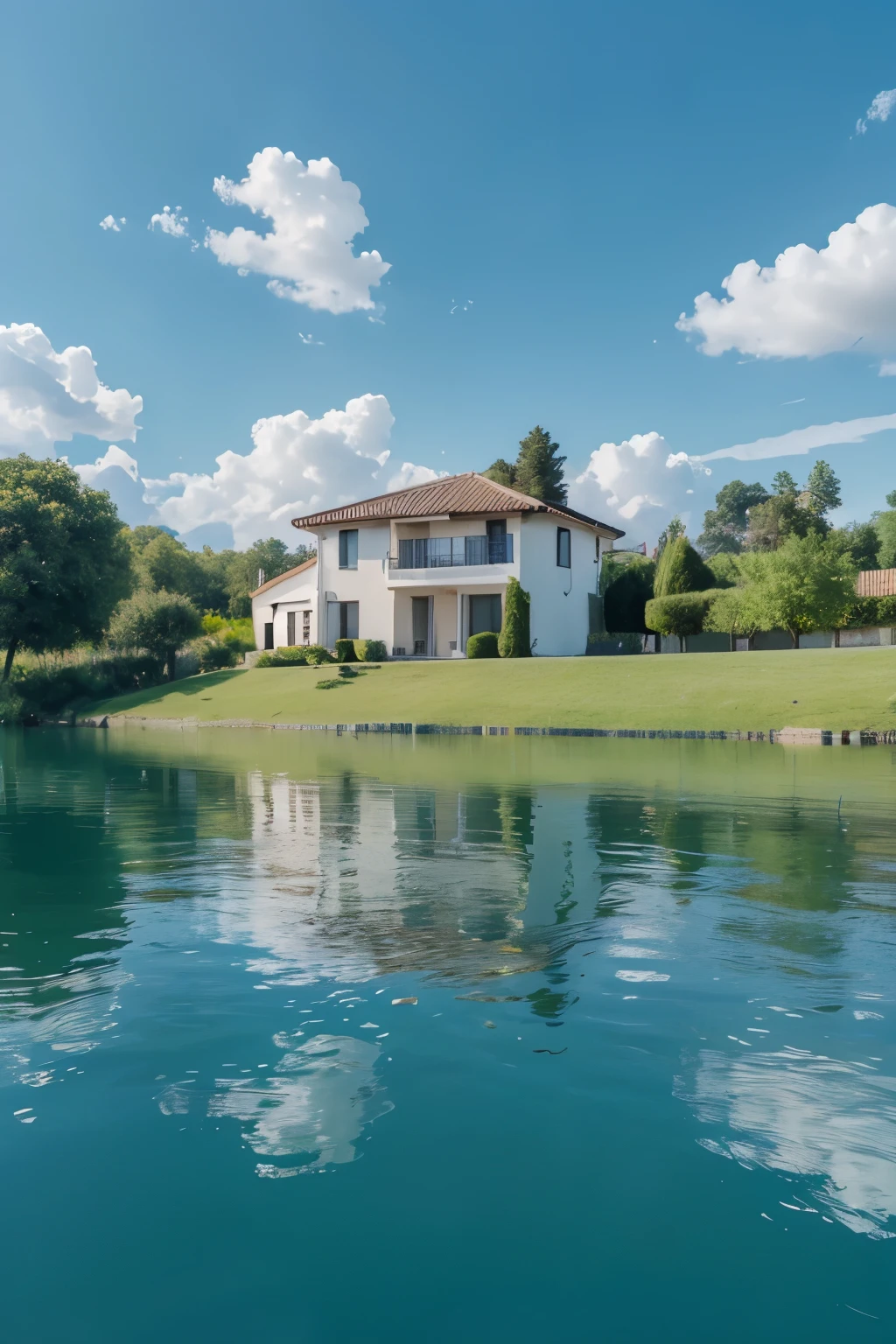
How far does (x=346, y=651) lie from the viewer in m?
37.8

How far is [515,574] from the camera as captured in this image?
36.7 metres

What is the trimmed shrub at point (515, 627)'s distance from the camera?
34.5 meters

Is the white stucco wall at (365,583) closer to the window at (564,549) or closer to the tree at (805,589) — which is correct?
the window at (564,549)

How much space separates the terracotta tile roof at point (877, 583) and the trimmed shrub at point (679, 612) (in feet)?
43.3

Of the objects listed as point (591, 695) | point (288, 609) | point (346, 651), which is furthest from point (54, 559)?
point (591, 695)

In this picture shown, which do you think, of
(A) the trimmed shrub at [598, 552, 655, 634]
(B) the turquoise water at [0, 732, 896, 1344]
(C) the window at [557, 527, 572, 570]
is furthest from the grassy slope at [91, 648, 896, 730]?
(B) the turquoise water at [0, 732, 896, 1344]

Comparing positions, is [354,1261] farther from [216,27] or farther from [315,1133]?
[216,27]

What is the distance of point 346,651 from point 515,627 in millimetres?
7807

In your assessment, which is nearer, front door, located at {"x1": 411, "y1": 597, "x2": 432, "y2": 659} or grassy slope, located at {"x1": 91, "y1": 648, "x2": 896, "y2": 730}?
grassy slope, located at {"x1": 91, "y1": 648, "x2": 896, "y2": 730}

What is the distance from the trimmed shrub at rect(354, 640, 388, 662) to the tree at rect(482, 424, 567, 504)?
22303 mm

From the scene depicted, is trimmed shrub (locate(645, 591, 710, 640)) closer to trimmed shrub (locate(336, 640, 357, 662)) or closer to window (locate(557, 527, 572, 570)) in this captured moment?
window (locate(557, 527, 572, 570))

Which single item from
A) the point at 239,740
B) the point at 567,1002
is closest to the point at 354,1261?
the point at 567,1002

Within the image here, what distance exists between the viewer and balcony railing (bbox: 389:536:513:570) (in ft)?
123

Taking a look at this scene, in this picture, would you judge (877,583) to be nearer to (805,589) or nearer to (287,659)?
(805,589)
